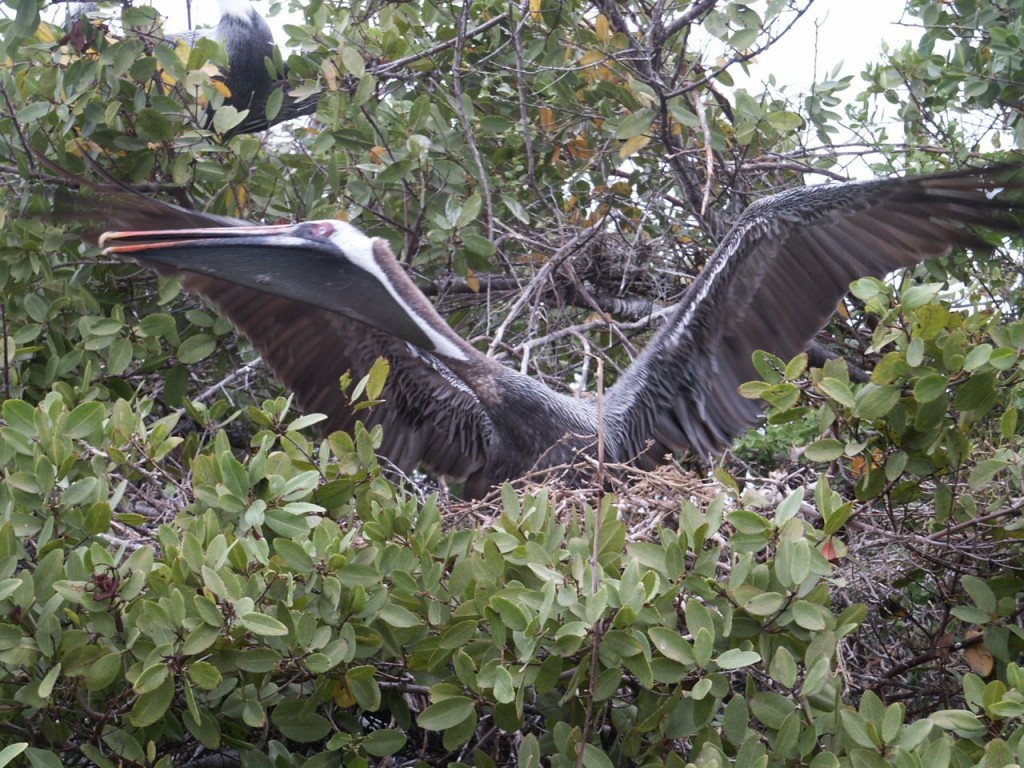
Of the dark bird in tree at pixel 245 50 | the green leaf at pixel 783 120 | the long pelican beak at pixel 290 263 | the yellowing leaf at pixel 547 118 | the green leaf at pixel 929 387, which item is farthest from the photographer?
the dark bird in tree at pixel 245 50

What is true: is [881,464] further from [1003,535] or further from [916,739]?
[916,739]

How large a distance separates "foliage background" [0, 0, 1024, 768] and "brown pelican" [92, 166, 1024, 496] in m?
0.22

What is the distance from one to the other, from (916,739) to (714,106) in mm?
3168

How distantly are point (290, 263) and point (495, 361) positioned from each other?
0.86 meters

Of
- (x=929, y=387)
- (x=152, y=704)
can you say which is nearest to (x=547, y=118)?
(x=929, y=387)

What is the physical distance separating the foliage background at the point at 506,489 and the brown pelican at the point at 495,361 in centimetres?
22

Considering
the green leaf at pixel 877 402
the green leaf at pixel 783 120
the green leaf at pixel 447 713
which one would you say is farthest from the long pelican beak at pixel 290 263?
the green leaf at pixel 447 713

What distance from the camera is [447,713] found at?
7.97 ft

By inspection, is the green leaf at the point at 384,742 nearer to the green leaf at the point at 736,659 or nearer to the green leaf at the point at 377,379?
the green leaf at the point at 736,659

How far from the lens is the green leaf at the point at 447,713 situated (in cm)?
242

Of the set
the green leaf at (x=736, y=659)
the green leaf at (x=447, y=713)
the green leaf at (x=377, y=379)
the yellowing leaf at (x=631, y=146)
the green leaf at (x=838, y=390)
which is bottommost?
the green leaf at (x=447, y=713)

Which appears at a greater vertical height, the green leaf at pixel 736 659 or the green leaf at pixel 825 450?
the green leaf at pixel 825 450

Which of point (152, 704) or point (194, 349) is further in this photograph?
point (194, 349)

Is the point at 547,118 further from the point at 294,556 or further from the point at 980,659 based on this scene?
the point at 294,556
